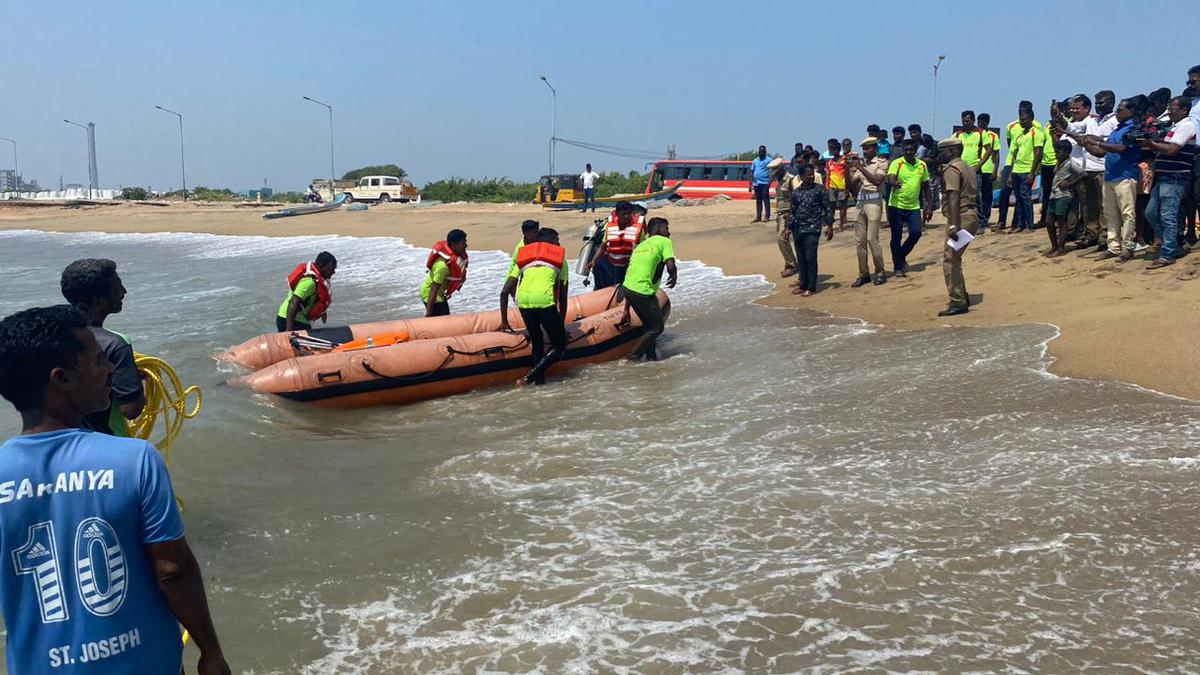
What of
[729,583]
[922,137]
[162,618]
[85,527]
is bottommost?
[729,583]

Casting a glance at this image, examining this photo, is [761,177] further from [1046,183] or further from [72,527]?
[72,527]

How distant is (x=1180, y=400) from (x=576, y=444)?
398 centimetres

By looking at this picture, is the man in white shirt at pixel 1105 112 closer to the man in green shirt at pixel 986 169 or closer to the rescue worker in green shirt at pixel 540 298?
the man in green shirt at pixel 986 169

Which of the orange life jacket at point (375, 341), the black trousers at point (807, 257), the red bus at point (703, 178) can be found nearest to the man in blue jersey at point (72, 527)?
the orange life jacket at point (375, 341)

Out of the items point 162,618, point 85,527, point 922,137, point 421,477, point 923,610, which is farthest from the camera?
point 922,137

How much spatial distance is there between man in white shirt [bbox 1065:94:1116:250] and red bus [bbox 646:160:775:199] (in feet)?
67.9

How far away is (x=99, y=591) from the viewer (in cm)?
210

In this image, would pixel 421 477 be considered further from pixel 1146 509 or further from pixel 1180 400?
pixel 1180 400

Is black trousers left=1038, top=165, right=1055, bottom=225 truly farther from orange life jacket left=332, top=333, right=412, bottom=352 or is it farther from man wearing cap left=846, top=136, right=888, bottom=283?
orange life jacket left=332, top=333, right=412, bottom=352

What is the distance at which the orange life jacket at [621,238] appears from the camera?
10.4 m

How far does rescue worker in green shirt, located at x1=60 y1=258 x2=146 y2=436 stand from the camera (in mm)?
3471

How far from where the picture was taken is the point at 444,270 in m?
9.63

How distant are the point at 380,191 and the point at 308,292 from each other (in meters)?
38.5

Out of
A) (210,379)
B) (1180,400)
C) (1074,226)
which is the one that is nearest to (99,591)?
(1180,400)
